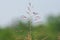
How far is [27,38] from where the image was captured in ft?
7.91

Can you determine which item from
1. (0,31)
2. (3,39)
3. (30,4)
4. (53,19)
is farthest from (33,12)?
(53,19)

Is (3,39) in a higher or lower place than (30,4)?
lower

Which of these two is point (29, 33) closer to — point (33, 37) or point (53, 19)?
point (33, 37)

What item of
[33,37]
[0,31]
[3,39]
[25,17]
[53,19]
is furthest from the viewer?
[53,19]

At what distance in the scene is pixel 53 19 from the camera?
8.89 m

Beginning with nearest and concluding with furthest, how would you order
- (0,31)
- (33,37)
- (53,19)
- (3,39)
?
(33,37)
(3,39)
(0,31)
(53,19)

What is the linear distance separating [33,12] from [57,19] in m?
6.70

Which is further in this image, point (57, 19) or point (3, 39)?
point (57, 19)

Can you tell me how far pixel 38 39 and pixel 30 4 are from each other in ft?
1.27

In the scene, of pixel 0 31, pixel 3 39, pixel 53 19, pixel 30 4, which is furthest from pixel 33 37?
pixel 53 19

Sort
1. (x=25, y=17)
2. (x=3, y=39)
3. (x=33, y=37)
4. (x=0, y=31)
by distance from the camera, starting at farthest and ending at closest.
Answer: (x=0, y=31), (x=3, y=39), (x=33, y=37), (x=25, y=17)

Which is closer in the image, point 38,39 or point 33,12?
point 33,12

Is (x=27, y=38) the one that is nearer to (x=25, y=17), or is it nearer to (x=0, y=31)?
(x=25, y=17)

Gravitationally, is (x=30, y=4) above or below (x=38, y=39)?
above
